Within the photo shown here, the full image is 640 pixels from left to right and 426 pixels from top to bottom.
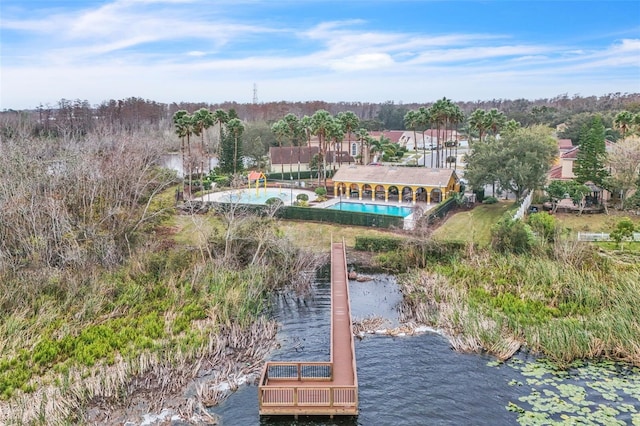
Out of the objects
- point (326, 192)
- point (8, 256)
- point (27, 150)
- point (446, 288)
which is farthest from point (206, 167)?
point (446, 288)

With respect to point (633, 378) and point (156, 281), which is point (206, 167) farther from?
point (633, 378)

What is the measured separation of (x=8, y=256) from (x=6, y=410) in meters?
12.1

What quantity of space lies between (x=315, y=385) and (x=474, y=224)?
26.7 m

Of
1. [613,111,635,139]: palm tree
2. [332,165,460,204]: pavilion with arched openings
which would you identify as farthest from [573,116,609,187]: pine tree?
[332,165,460,204]: pavilion with arched openings

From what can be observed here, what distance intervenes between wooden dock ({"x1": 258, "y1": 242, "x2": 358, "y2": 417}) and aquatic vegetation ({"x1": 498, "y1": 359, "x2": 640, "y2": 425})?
541 centimetres

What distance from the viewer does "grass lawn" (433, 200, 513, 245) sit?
117 feet

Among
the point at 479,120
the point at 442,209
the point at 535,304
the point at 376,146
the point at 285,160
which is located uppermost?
the point at 479,120

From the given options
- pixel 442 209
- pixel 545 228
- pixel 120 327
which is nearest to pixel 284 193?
pixel 442 209

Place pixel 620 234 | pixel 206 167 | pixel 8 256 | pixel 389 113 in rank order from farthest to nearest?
1. pixel 389 113
2. pixel 206 167
3. pixel 620 234
4. pixel 8 256

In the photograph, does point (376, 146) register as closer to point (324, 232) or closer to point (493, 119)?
point (493, 119)

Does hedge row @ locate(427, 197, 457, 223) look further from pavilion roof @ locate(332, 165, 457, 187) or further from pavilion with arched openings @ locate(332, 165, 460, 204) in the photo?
pavilion roof @ locate(332, 165, 457, 187)

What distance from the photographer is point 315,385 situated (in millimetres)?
16344

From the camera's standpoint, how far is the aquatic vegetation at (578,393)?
15.7 meters

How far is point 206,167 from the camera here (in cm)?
7456
